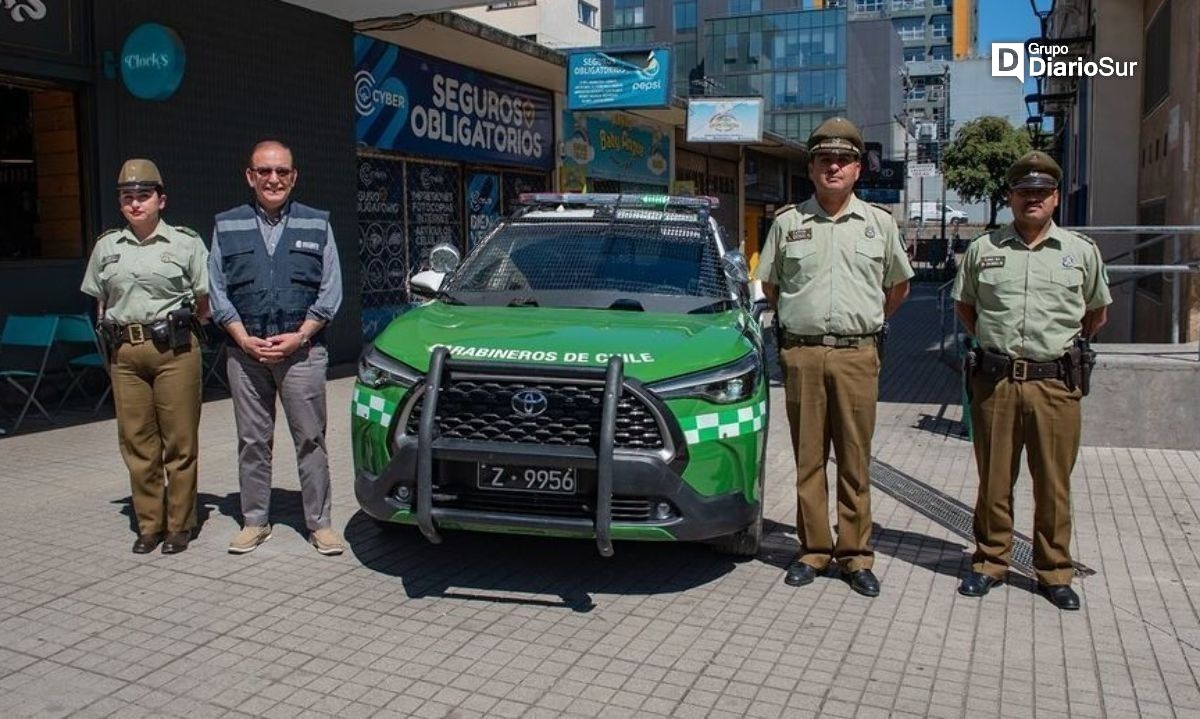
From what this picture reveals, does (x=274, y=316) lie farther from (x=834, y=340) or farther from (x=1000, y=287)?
(x=1000, y=287)

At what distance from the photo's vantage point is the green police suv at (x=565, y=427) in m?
4.58

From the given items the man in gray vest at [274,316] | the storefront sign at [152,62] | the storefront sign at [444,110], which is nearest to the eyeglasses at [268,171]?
the man in gray vest at [274,316]

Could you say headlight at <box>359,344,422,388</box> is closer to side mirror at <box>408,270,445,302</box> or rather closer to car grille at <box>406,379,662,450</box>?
car grille at <box>406,379,662,450</box>

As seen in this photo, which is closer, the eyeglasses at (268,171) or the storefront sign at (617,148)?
the eyeglasses at (268,171)

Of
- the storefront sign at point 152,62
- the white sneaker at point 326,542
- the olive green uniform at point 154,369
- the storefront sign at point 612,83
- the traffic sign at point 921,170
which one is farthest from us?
the traffic sign at point 921,170

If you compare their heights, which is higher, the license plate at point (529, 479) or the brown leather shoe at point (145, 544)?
the license plate at point (529, 479)

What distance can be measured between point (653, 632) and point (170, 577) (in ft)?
7.76

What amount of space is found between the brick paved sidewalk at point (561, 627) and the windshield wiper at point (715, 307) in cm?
124

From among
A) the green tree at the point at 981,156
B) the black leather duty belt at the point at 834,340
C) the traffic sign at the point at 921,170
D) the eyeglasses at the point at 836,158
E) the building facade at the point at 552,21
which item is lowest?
the black leather duty belt at the point at 834,340

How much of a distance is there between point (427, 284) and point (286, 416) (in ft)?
3.78

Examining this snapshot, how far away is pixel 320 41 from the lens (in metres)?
12.7

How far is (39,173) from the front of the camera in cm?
990

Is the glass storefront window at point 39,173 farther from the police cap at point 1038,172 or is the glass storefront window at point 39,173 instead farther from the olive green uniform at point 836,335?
the police cap at point 1038,172

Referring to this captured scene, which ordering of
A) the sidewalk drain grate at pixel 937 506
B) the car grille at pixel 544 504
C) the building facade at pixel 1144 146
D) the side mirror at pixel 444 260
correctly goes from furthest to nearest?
the building facade at pixel 1144 146
the side mirror at pixel 444 260
the sidewalk drain grate at pixel 937 506
the car grille at pixel 544 504
